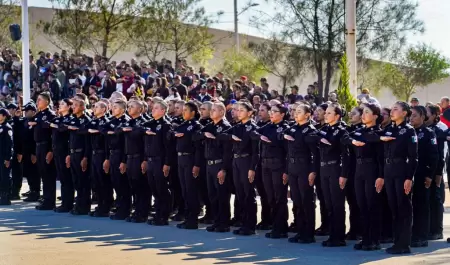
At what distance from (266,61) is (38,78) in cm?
928

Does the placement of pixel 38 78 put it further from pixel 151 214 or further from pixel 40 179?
pixel 151 214

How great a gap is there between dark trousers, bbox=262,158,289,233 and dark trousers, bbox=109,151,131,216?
3.00 m

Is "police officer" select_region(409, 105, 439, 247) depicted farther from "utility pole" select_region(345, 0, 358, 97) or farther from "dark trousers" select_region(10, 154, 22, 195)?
"dark trousers" select_region(10, 154, 22, 195)

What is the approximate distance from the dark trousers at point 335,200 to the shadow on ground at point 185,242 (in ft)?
0.81

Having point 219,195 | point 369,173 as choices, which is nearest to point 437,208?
point 369,173

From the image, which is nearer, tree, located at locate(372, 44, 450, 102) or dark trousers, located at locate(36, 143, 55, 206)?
dark trousers, located at locate(36, 143, 55, 206)

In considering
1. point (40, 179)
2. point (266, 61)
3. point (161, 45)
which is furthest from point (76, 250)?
point (161, 45)

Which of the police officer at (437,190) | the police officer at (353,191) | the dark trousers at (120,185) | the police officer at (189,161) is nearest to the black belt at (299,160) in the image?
the police officer at (353,191)

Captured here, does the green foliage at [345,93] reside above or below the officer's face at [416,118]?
above

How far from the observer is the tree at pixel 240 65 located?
37.7m

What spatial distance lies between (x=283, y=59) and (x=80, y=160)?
1845 centimetres

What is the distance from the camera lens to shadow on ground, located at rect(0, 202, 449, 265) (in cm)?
1136

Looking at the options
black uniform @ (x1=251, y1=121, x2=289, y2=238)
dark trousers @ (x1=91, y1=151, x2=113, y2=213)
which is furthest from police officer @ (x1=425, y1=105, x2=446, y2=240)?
dark trousers @ (x1=91, y1=151, x2=113, y2=213)

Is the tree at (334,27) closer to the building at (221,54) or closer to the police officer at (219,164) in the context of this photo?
the building at (221,54)
